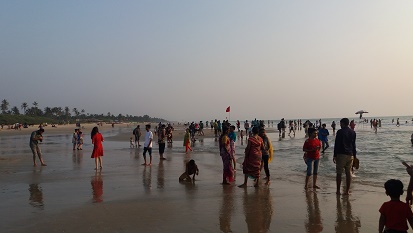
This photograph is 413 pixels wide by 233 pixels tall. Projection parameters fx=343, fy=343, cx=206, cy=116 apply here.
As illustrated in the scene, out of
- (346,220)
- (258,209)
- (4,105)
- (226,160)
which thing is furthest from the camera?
(4,105)

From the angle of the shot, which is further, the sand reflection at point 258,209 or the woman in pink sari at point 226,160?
the woman in pink sari at point 226,160

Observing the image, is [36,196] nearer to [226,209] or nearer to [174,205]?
[174,205]

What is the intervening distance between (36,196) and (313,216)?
6.17 meters

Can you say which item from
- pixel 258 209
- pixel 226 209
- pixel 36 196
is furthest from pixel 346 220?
pixel 36 196

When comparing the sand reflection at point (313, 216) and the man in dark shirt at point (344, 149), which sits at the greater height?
the man in dark shirt at point (344, 149)

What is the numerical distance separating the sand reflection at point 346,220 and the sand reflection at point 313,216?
0.31m

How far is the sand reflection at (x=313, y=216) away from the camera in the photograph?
5.62 meters

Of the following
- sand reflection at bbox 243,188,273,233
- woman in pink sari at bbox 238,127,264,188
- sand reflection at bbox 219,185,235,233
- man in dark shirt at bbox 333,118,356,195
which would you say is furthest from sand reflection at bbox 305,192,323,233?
woman in pink sari at bbox 238,127,264,188

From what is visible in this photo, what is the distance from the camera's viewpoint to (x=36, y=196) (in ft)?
26.2

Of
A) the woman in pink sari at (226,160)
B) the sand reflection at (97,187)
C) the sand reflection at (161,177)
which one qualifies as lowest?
the sand reflection at (161,177)

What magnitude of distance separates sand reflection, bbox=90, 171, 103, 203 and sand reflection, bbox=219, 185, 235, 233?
2.76 metres

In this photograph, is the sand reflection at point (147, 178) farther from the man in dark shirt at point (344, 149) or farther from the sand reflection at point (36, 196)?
the man in dark shirt at point (344, 149)

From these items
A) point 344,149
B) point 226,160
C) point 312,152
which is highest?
point 344,149

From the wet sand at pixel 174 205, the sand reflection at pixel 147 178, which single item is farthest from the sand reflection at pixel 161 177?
the sand reflection at pixel 147 178
